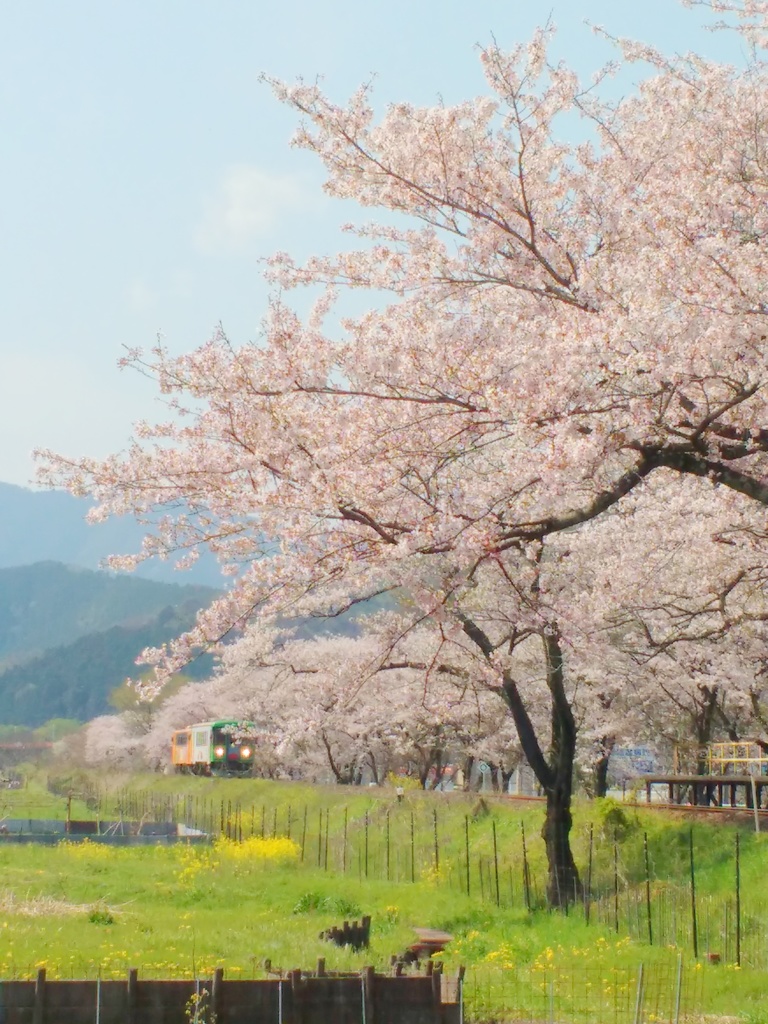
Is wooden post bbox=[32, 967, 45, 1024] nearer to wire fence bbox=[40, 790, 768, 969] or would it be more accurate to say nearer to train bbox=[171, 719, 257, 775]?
wire fence bbox=[40, 790, 768, 969]

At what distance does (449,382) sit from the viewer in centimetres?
783

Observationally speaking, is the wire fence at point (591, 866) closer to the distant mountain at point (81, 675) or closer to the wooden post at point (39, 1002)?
the wooden post at point (39, 1002)

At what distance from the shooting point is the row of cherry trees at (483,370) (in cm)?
732

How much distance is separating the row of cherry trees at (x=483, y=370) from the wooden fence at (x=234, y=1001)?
2.37m

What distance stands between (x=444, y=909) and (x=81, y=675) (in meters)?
184

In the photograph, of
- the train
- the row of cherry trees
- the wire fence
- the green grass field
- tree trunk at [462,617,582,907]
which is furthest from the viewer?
the train

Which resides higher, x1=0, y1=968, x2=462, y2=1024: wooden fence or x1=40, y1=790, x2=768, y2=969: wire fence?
x1=0, y1=968, x2=462, y2=1024: wooden fence

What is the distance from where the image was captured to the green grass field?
10773mm

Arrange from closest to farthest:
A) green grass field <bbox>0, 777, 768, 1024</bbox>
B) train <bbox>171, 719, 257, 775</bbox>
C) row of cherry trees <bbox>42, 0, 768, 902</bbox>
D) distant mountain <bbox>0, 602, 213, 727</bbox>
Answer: row of cherry trees <bbox>42, 0, 768, 902</bbox> → green grass field <bbox>0, 777, 768, 1024</bbox> → train <bbox>171, 719, 257, 775</bbox> → distant mountain <bbox>0, 602, 213, 727</bbox>

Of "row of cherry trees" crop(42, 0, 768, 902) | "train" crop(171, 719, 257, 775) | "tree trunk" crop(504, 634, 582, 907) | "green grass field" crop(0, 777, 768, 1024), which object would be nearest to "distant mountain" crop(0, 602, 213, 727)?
"train" crop(171, 719, 257, 775)

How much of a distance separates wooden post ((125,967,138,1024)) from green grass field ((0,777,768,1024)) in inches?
40.8

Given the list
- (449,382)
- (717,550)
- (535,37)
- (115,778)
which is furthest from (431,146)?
(115,778)

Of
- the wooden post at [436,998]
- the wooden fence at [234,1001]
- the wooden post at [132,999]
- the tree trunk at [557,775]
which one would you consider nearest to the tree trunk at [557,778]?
the tree trunk at [557,775]

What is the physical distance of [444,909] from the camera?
17016 mm
